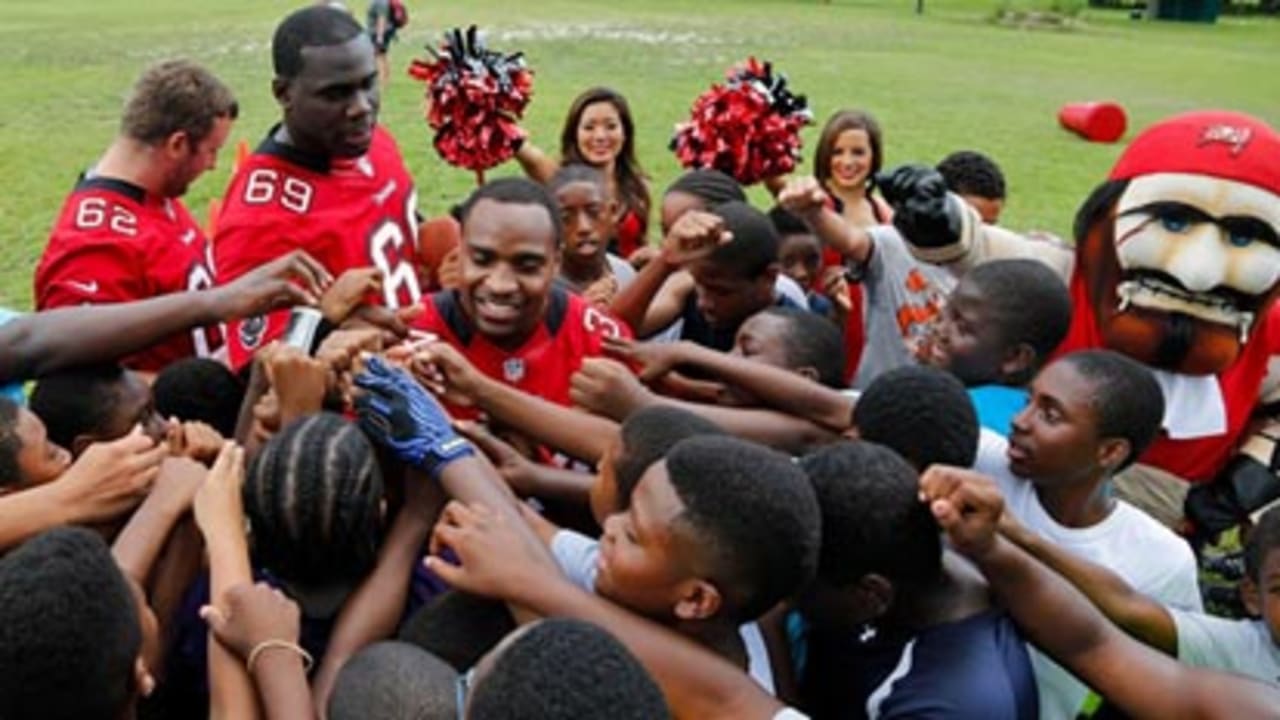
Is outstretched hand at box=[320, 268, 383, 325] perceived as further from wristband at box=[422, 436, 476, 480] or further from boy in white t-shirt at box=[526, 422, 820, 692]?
boy in white t-shirt at box=[526, 422, 820, 692]

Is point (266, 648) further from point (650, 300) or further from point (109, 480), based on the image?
point (650, 300)

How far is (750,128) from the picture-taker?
574 cm

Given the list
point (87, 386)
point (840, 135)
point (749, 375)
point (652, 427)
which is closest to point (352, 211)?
point (87, 386)

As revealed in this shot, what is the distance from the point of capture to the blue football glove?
315cm

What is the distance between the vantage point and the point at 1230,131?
4328 mm

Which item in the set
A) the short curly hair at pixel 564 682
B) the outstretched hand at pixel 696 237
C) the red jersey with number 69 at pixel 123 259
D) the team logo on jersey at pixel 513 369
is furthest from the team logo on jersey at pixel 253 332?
the short curly hair at pixel 564 682

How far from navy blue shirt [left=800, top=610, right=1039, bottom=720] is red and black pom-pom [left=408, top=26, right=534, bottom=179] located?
361 cm

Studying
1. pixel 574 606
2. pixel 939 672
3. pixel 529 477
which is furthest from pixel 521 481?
pixel 939 672

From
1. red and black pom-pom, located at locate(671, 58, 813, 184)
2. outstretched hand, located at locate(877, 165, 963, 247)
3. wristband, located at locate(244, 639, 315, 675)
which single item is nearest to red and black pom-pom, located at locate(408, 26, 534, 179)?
red and black pom-pom, located at locate(671, 58, 813, 184)

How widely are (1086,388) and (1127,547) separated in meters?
0.43

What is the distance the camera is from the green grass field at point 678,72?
14273 millimetres

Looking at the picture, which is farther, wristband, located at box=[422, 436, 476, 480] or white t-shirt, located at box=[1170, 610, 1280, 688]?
wristband, located at box=[422, 436, 476, 480]

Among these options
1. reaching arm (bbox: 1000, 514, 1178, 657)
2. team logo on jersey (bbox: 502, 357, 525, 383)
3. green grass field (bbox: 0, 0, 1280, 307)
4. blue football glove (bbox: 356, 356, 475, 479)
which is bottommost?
green grass field (bbox: 0, 0, 1280, 307)

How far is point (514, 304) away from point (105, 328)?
1230 mm
